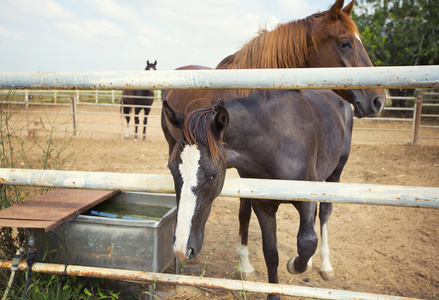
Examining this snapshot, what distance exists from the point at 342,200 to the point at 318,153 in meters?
1.10

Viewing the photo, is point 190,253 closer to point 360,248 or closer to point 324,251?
point 324,251

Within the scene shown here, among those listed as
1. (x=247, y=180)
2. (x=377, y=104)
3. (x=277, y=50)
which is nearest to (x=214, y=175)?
(x=247, y=180)

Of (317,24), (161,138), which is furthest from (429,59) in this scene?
(317,24)

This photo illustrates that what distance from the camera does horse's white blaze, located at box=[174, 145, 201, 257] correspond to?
4.83 ft

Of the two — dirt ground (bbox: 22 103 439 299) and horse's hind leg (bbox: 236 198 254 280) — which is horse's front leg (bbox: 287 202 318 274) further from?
horse's hind leg (bbox: 236 198 254 280)

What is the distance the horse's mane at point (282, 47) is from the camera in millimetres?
2625

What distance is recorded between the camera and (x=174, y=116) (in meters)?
1.68

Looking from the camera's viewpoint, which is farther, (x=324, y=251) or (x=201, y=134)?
(x=324, y=251)

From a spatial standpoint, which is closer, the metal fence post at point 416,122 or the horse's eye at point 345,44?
the horse's eye at point 345,44

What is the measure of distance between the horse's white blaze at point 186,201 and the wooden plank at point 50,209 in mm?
715

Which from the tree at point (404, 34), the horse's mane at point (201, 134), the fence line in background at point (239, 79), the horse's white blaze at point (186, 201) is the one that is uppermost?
the tree at point (404, 34)

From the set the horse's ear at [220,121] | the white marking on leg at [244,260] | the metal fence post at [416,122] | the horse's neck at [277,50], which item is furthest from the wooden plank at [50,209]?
the metal fence post at [416,122]

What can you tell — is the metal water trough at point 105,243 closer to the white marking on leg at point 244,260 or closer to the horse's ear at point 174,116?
the horse's ear at point 174,116

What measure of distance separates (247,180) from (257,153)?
523 millimetres
